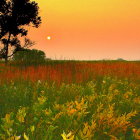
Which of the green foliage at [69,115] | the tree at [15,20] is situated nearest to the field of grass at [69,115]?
the green foliage at [69,115]

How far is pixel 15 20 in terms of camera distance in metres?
28.7

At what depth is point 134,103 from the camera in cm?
598

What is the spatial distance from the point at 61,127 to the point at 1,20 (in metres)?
25.9

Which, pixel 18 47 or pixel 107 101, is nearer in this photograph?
pixel 107 101

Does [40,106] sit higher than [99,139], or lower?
higher

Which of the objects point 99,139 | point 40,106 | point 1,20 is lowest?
point 99,139

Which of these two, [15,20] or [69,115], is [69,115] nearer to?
[69,115]

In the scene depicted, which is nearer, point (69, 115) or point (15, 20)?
point (69, 115)

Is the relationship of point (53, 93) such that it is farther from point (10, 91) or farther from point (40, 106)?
point (40, 106)

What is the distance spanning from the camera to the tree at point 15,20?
28500 millimetres

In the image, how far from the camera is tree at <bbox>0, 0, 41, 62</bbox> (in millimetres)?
28500

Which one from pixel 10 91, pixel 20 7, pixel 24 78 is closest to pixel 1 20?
pixel 20 7

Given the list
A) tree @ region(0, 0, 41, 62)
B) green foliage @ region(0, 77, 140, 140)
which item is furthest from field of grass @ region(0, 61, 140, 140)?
tree @ region(0, 0, 41, 62)

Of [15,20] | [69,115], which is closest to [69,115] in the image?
[69,115]
